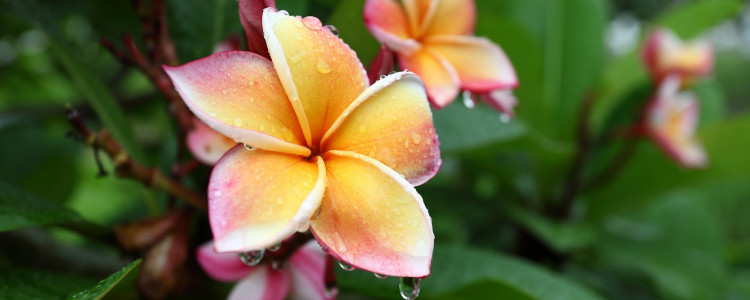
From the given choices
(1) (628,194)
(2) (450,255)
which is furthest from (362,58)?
(1) (628,194)

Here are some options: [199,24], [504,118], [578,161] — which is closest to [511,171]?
[578,161]

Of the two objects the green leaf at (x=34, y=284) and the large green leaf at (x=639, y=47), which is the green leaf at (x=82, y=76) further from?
the large green leaf at (x=639, y=47)

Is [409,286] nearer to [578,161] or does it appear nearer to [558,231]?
[558,231]

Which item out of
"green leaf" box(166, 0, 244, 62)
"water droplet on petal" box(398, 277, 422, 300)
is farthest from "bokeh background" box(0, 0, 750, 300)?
"water droplet on petal" box(398, 277, 422, 300)

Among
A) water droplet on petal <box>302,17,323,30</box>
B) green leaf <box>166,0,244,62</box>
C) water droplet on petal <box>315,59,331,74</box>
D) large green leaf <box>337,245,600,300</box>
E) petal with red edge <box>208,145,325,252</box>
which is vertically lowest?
large green leaf <box>337,245,600,300</box>

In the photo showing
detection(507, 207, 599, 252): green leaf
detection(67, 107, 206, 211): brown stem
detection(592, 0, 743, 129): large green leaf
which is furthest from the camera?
detection(592, 0, 743, 129): large green leaf

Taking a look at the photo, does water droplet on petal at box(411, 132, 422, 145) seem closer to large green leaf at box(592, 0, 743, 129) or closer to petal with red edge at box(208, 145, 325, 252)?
petal with red edge at box(208, 145, 325, 252)

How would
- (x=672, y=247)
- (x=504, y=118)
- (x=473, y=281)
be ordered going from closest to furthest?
1. (x=473, y=281)
2. (x=504, y=118)
3. (x=672, y=247)
